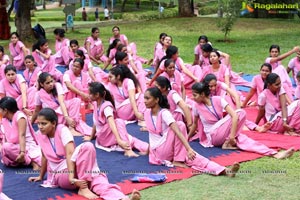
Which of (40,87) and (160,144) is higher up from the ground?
(40,87)

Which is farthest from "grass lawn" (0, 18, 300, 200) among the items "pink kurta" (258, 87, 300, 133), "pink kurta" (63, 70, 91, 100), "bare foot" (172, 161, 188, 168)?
"pink kurta" (63, 70, 91, 100)

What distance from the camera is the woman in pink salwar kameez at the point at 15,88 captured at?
24.7ft

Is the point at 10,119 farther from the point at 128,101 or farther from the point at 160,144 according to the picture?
the point at 128,101

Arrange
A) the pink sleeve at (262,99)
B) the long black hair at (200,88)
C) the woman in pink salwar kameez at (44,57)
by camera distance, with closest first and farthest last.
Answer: the long black hair at (200,88)
the pink sleeve at (262,99)
the woman in pink salwar kameez at (44,57)

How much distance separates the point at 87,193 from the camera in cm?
456

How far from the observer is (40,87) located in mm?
6531

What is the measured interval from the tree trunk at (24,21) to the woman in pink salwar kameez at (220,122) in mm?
10770

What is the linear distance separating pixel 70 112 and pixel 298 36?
12.3m

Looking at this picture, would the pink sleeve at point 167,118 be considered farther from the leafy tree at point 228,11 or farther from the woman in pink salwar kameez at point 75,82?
the leafy tree at point 228,11

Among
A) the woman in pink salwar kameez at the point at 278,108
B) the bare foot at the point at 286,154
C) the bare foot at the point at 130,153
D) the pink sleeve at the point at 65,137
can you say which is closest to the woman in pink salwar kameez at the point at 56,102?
the bare foot at the point at 130,153

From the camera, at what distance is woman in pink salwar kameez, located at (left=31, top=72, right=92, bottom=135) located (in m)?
6.39

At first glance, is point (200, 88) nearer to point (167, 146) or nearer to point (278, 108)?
point (167, 146)

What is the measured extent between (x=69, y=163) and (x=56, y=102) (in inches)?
86.2

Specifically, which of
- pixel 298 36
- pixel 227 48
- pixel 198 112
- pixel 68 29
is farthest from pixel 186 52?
pixel 198 112
